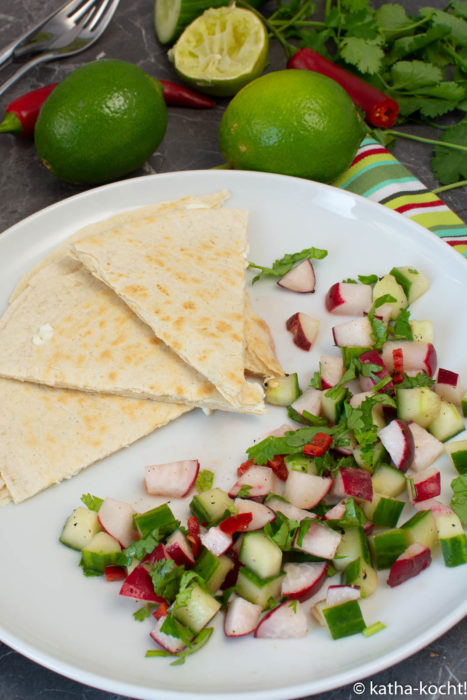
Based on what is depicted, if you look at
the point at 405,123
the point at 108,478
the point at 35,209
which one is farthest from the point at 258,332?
the point at 405,123

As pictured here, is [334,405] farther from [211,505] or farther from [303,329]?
[211,505]

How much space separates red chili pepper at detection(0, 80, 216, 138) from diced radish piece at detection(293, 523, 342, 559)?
309cm

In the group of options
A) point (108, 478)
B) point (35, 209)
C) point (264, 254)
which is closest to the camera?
point (108, 478)

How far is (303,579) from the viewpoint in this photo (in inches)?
95.0

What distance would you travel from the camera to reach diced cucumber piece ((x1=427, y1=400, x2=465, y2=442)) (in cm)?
285

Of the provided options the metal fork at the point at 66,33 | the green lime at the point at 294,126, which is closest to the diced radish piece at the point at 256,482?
the green lime at the point at 294,126

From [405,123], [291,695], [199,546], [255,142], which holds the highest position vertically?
[255,142]

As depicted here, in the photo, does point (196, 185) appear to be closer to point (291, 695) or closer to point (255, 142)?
point (255, 142)

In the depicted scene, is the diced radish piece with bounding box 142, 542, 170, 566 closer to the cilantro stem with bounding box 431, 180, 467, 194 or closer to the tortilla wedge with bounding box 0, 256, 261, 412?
the tortilla wedge with bounding box 0, 256, 261, 412

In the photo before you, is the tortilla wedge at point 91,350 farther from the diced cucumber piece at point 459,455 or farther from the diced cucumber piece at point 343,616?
the diced cucumber piece at point 343,616

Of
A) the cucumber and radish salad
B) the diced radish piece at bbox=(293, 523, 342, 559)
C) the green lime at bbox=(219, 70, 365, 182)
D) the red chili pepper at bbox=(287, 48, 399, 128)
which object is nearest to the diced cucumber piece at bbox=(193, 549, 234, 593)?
the cucumber and radish salad

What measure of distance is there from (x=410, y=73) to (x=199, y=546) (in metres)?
3.32

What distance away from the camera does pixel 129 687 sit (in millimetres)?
2197

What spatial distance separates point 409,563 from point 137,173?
2916 mm
